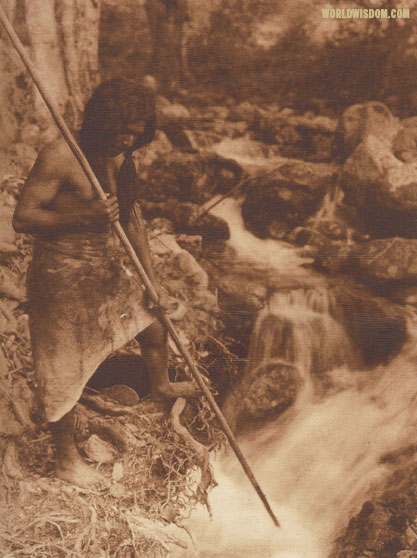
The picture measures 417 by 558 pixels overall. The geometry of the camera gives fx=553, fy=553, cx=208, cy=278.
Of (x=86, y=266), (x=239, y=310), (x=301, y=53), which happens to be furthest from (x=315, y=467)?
(x=301, y=53)

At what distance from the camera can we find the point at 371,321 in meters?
2.10

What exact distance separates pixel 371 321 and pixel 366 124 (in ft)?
2.43

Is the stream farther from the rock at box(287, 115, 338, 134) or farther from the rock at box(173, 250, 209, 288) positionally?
the rock at box(287, 115, 338, 134)

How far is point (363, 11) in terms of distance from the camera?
6.61ft

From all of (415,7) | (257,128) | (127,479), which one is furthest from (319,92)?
(127,479)

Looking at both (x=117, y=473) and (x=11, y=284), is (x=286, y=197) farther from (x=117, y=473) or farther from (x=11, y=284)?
(x=117, y=473)

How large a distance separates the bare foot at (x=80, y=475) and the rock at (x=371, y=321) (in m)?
1.09

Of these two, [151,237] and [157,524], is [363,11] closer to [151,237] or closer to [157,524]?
[151,237]

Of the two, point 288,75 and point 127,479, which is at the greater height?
point 288,75

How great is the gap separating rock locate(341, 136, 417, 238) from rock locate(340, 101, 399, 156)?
25mm

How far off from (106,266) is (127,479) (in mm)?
809

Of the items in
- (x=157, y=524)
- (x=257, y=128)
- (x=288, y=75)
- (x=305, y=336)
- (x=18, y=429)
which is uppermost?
(x=288, y=75)

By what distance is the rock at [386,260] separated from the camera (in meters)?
2.11

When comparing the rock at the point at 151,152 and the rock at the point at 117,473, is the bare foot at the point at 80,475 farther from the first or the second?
the rock at the point at 151,152
